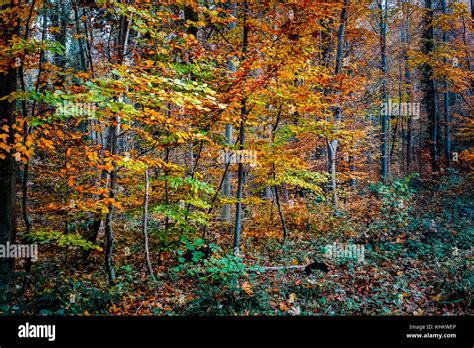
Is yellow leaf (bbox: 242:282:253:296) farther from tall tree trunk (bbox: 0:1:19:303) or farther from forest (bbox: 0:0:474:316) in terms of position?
tall tree trunk (bbox: 0:1:19:303)

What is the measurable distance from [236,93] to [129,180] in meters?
3.96

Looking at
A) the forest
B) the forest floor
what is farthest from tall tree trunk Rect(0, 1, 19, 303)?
the forest floor

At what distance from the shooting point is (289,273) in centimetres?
746

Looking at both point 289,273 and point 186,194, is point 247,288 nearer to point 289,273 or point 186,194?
point 289,273

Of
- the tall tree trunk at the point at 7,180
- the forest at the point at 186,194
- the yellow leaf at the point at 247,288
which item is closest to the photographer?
the forest at the point at 186,194

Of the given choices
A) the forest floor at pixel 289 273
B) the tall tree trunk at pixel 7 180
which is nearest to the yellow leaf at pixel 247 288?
the forest floor at pixel 289 273

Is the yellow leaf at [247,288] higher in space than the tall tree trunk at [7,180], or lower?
lower

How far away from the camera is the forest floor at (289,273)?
576 centimetres

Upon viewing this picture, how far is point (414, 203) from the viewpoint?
41.1 feet

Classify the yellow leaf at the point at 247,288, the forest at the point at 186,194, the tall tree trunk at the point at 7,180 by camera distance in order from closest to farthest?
the forest at the point at 186,194
the yellow leaf at the point at 247,288
the tall tree trunk at the point at 7,180

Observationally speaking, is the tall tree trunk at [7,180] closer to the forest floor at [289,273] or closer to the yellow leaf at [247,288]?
the forest floor at [289,273]

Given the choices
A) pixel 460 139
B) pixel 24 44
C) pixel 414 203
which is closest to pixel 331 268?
pixel 414 203
